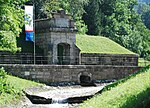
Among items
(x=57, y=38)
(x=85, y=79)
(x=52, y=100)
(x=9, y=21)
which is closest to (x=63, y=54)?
(x=57, y=38)

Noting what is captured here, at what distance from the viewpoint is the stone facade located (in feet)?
112

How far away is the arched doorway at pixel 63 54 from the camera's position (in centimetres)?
3516

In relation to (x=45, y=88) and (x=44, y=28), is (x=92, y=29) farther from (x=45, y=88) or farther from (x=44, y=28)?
(x=45, y=88)

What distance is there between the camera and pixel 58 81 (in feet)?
100

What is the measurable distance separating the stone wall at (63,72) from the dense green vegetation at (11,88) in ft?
4.44

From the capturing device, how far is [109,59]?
3797 centimetres

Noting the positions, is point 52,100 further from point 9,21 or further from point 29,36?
point 9,21

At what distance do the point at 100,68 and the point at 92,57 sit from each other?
327 cm

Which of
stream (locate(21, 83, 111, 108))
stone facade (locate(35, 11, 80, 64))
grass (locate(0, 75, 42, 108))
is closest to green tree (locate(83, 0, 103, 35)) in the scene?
stone facade (locate(35, 11, 80, 64))

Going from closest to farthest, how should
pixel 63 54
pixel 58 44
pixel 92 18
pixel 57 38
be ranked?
1. pixel 57 38
2. pixel 58 44
3. pixel 63 54
4. pixel 92 18

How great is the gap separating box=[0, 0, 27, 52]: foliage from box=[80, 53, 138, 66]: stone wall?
23.1 metres

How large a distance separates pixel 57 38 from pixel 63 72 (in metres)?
4.60

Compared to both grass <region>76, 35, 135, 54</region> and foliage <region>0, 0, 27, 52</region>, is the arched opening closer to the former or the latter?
grass <region>76, 35, 135, 54</region>

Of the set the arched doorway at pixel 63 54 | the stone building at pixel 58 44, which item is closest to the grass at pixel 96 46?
the stone building at pixel 58 44
